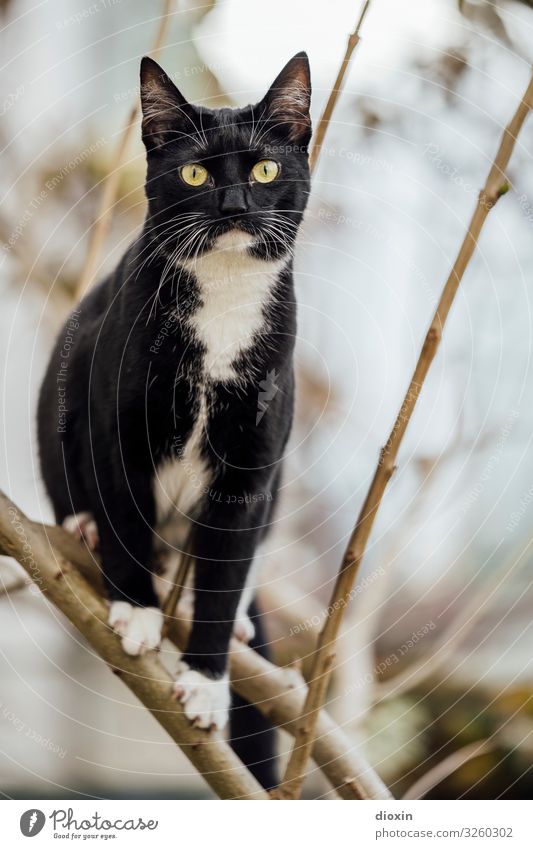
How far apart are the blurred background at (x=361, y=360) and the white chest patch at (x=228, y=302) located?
117 mm

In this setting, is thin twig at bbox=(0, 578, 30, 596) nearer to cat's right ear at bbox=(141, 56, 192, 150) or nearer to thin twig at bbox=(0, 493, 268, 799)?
thin twig at bbox=(0, 493, 268, 799)

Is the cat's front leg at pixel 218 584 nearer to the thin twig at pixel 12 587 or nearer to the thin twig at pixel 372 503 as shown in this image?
the thin twig at pixel 372 503

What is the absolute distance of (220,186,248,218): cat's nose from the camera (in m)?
1.09

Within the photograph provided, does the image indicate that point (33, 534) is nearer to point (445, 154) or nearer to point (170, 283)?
point (170, 283)

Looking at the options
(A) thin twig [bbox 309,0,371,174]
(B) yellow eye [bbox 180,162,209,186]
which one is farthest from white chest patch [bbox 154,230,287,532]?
(A) thin twig [bbox 309,0,371,174]

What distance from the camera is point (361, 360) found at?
1.37 metres

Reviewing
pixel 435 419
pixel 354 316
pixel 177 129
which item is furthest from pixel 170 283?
pixel 435 419

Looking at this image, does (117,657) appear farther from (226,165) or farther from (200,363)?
(226,165)

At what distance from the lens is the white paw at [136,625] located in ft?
3.56

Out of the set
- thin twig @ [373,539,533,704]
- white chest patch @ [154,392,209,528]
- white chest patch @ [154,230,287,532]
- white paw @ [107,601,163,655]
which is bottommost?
white paw @ [107,601,163,655]

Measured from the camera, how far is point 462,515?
56.4 inches

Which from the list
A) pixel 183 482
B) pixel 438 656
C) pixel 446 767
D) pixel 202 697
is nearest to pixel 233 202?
pixel 183 482

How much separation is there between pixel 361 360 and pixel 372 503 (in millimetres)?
444

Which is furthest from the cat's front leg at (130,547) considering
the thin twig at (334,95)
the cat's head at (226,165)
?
the thin twig at (334,95)
